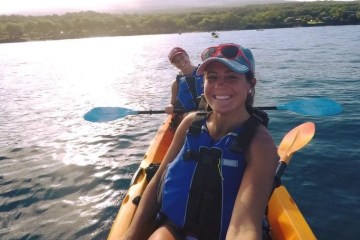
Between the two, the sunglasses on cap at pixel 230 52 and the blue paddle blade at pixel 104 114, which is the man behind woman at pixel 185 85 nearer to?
the blue paddle blade at pixel 104 114

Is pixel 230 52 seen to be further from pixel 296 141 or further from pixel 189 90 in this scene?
pixel 189 90

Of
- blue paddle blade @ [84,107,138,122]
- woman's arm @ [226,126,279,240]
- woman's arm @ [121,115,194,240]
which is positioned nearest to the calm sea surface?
blue paddle blade @ [84,107,138,122]

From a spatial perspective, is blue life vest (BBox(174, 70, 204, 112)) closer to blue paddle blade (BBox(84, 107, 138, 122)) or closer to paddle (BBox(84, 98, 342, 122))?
paddle (BBox(84, 98, 342, 122))

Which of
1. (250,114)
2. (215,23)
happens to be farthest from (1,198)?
(215,23)

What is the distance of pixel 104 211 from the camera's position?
539 centimetres

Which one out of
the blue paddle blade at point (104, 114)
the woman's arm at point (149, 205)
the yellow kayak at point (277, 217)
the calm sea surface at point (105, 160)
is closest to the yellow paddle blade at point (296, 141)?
the yellow kayak at point (277, 217)

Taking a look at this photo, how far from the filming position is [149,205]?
2.99 metres

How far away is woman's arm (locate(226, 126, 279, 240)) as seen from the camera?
2348 millimetres

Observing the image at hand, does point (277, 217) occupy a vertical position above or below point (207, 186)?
below

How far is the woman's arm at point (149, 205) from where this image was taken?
290cm

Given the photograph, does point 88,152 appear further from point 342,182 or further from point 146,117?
point 342,182

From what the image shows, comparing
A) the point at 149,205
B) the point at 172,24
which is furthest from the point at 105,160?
the point at 172,24

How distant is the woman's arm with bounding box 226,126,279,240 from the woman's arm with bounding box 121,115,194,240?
2.52 feet

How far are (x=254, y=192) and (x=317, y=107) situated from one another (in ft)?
13.6
